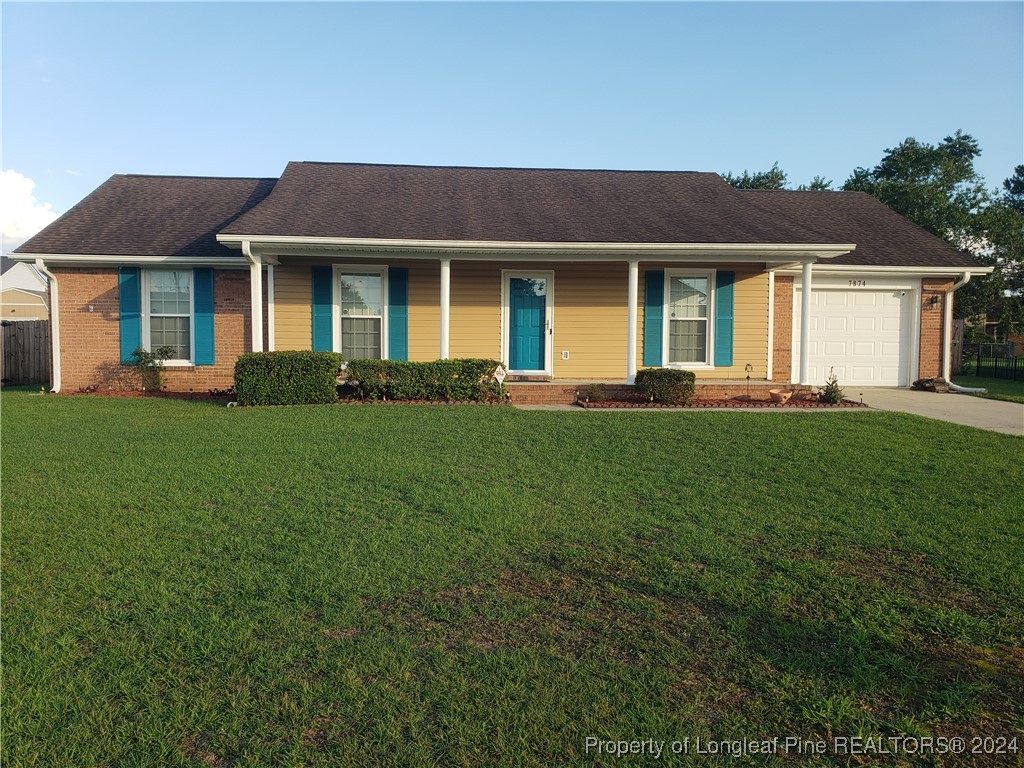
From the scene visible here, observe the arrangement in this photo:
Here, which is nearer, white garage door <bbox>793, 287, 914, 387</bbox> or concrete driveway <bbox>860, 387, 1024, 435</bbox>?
concrete driveway <bbox>860, 387, 1024, 435</bbox>

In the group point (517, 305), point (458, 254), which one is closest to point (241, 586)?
point (458, 254)

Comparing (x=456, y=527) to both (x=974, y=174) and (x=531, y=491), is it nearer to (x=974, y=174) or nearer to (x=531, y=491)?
(x=531, y=491)

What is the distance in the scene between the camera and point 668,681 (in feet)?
9.62

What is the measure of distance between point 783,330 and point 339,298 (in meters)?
9.34

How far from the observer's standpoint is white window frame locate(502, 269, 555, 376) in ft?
46.2

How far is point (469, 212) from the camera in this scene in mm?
13789

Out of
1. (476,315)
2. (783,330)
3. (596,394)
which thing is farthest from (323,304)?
(783,330)

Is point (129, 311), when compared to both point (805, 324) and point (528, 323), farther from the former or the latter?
point (805, 324)

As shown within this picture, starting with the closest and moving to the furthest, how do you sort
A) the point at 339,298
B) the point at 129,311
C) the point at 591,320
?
1. the point at 339,298
2. the point at 129,311
3. the point at 591,320

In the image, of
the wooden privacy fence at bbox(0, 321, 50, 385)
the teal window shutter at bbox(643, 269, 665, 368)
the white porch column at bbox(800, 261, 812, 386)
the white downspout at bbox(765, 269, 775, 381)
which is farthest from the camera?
the wooden privacy fence at bbox(0, 321, 50, 385)

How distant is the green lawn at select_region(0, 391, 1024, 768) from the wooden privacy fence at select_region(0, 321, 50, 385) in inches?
459

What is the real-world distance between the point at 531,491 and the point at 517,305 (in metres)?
8.58

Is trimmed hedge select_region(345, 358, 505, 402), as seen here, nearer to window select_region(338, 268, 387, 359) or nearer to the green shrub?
window select_region(338, 268, 387, 359)

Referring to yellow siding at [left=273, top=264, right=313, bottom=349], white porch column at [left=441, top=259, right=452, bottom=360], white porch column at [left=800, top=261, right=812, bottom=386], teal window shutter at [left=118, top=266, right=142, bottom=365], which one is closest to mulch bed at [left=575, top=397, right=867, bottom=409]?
white porch column at [left=800, top=261, right=812, bottom=386]
